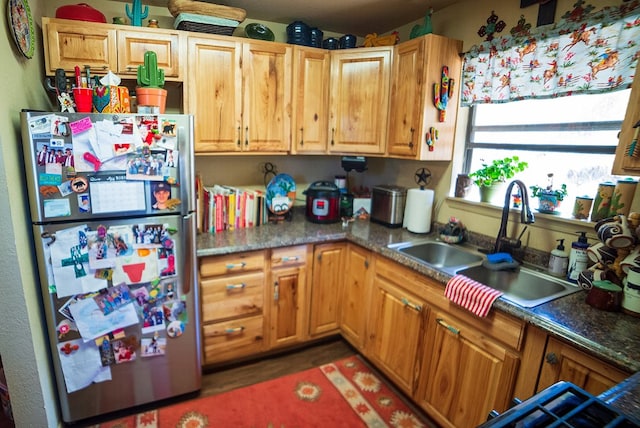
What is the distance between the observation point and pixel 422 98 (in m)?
2.12

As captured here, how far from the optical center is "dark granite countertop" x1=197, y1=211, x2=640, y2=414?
3.57 feet

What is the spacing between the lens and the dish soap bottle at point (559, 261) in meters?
1.68

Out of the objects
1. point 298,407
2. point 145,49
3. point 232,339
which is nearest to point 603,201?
point 298,407

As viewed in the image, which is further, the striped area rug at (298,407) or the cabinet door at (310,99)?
the cabinet door at (310,99)

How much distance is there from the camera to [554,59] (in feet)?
5.63

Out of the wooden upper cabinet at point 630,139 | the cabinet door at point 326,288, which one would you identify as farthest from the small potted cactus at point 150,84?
the wooden upper cabinet at point 630,139

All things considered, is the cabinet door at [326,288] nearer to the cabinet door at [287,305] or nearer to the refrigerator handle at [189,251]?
the cabinet door at [287,305]

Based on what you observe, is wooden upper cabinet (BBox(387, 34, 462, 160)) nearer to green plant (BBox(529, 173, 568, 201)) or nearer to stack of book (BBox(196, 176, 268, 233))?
green plant (BBox(529, 173, 568, 201))

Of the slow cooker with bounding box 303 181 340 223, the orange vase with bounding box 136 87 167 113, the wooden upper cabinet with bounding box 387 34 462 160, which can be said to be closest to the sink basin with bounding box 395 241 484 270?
the wooden upper cabinet with bounding box 387 34 462 160

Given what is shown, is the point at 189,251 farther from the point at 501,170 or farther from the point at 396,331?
the point at 501,170

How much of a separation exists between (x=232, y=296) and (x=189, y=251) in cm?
49

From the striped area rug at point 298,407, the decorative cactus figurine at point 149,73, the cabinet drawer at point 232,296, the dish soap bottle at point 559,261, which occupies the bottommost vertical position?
Answer: the striped area rug at point 298,407

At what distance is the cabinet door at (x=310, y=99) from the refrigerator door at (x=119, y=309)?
1.05 metres

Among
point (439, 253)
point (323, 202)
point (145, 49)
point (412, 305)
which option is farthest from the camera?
point (323, 202)
